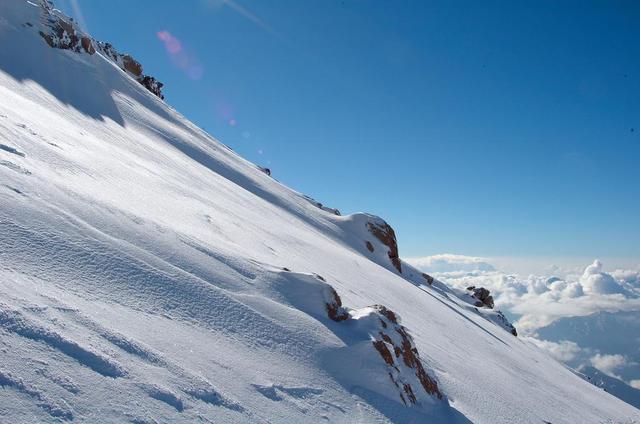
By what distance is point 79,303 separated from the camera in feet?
17.2

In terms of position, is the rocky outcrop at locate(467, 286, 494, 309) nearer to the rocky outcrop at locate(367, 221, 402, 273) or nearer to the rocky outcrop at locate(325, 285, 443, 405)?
the rocky outcrop at locate(367, 221, 402, 273)

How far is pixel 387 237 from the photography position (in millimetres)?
39531

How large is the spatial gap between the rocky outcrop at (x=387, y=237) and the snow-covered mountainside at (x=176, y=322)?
20172 millimetres

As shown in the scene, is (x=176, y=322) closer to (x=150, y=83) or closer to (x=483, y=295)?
(x=150, y=83)

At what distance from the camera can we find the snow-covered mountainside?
4.38m

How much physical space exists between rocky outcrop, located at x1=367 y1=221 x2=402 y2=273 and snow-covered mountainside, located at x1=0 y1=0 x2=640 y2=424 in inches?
794

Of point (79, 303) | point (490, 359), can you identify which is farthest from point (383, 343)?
point (490, 359)

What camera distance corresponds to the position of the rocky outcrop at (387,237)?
125 ft

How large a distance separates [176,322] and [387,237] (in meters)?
34.6

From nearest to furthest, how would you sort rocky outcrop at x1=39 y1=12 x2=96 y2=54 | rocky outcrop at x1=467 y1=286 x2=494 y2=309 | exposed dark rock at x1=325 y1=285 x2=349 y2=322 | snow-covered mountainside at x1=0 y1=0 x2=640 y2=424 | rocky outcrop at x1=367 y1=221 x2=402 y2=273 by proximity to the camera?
1. snow-covered mountainside at x1=0 y1=0 x2=640 y2=424
2. exposed dark rock at x1=325 y1=285 x2=349 y2=322
3. rocky outcrop at x1=39 y1=12 x2=96 y2=54
4. rocky outcrop at x1=367 y1=221 x2=402 y2=273
5. rocky outcrop at x1=467 y1=286 x2=494 y2=309

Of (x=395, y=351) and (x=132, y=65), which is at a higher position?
(x=132, y=65)

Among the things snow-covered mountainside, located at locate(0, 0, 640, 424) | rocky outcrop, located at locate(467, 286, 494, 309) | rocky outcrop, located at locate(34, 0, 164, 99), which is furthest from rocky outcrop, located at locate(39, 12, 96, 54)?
rocky outcrop, located at locate(467, 286, 494, 309)

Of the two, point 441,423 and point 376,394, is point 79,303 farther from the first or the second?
point 441,423

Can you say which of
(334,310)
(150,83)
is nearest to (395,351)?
(334,310)
